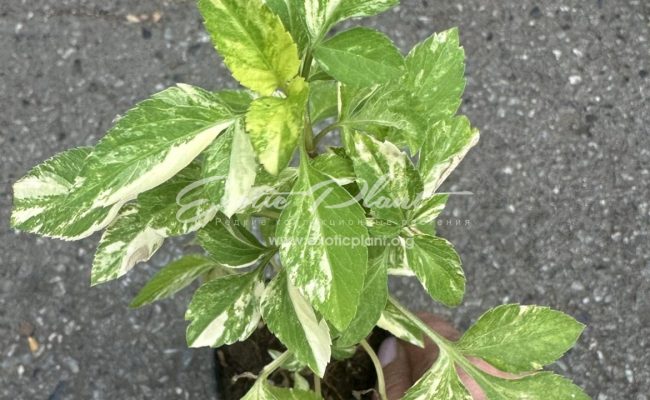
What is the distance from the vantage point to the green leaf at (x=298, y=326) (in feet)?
2.01

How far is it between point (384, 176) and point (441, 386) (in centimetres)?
22

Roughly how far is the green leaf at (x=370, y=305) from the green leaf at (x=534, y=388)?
0.12 metres

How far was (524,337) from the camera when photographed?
0.64 m

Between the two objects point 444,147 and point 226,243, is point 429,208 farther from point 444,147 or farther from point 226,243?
point 226,243

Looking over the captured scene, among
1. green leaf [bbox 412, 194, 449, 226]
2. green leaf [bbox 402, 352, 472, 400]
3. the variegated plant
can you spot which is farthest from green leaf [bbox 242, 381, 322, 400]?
green leaf [bbox 412, 194, 449, 226]

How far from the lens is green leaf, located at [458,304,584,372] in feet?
2.07

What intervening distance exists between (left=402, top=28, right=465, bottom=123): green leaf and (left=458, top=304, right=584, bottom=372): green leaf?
7.7 inches

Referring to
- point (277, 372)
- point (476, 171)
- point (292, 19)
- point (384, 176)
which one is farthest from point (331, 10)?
point (476, 171)

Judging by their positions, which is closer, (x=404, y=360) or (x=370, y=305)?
(x=370, y=305)

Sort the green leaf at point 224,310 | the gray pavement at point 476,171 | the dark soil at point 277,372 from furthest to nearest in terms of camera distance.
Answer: the gray pavement at point 476,171 < the dark soil at point 277,372 < the green leaf at point 224,310

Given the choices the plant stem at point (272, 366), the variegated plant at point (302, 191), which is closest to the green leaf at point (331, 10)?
the variegated plant at point (302, 191)

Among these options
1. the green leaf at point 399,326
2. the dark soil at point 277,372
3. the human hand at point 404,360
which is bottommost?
the human hand at point 404,360

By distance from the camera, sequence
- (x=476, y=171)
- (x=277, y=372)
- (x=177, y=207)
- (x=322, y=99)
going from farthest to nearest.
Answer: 1. (x=476, y=171)
2. (x=277, y=372)
3. (x=322, y=99)
4. (x=177, y=207)

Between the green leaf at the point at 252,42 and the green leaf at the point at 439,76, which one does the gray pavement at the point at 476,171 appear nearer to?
the green leaf at the point at 439,76
